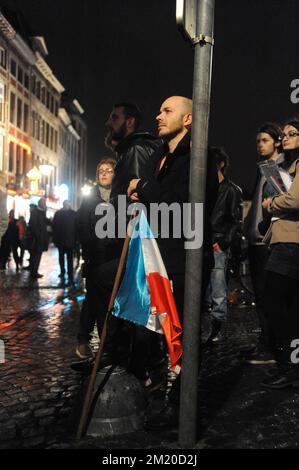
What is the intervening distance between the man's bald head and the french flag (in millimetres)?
627

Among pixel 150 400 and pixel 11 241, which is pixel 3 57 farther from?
pixel 150 400

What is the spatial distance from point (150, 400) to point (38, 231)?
1149 centimetres

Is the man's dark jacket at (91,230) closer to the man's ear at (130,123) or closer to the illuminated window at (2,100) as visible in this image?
the man's ear at (130,123)

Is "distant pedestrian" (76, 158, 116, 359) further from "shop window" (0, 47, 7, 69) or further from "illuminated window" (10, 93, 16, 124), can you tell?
"illuminated window" (10, 93, 16, 124)

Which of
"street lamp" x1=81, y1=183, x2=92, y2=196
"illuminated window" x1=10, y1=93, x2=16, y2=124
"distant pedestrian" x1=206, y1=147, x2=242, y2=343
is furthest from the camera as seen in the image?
"illuminated window" x1=10, y1=93, x2=16, y2=124

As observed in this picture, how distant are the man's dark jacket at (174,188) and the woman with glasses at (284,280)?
3.08 feet

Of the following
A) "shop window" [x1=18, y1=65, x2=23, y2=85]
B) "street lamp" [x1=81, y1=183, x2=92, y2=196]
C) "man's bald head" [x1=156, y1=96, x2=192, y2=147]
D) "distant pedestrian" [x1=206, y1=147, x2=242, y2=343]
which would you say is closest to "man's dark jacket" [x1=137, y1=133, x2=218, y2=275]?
"man's bald head" [x1=156, y1=96, x2=192, y2=147]

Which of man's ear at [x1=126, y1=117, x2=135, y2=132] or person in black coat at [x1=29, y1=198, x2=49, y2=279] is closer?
man's ear at [x1=126, y1=117, x2=135, y2=132]

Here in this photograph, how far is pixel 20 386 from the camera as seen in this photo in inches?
163

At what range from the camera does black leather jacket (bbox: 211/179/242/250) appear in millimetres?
6211

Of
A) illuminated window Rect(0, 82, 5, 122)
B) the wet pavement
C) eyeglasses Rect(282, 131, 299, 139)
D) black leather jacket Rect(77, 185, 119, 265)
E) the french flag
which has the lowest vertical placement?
the wet pavement

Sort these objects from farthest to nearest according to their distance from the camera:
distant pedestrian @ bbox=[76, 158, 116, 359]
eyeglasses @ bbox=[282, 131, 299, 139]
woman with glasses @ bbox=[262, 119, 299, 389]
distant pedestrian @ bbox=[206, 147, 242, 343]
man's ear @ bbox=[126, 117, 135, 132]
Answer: distant pedestrian @ bbox=[206, 147, 242, 343]
distant pedestrian @ bbox=[76, 158, 116, 359]
man's ear @ bbox=[126, 117, 135, 132]
eyeglasses @ bbox=[282, 131, 299, 139]
woman with glasses @ bbox=[262, 119, 299, 389]
